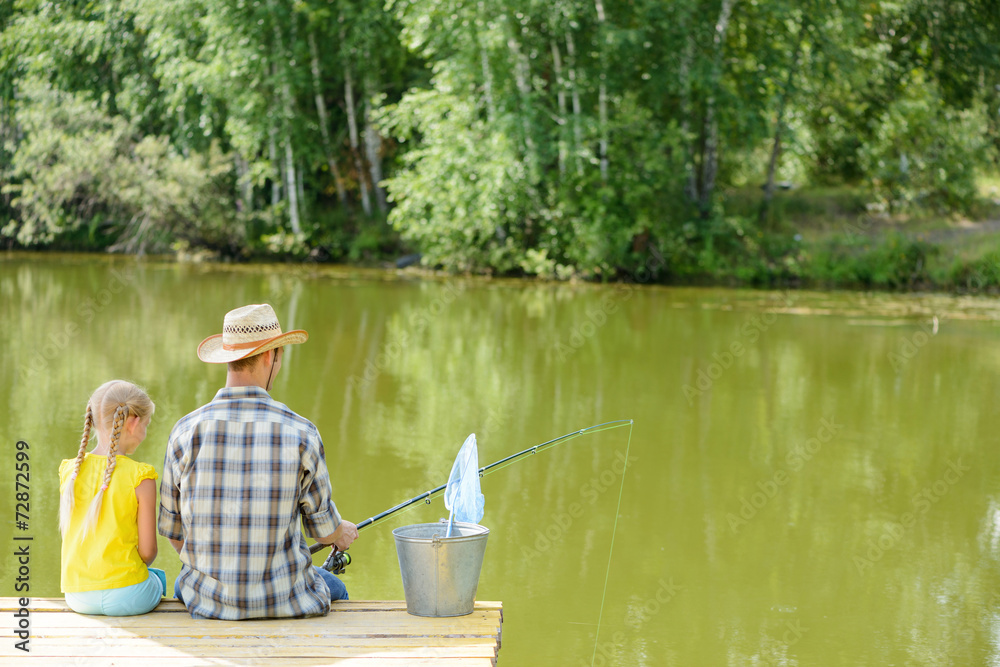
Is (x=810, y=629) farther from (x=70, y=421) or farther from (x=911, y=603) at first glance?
(x=70, y=421)

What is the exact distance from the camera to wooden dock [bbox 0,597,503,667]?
284cm

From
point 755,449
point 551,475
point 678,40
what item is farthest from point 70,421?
point 678,40

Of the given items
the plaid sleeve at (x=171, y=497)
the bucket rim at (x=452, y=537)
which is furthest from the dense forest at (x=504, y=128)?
the plaid sleeve at (x=171, y=497)

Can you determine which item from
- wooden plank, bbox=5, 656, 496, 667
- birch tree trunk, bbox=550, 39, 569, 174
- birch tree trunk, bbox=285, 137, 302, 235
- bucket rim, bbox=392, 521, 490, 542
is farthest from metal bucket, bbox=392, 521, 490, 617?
birch tree trunk, bbox=285, 137, 302, 235

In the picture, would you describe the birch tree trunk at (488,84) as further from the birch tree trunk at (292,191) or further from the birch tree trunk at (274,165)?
the birch tree trunk at (292,191)

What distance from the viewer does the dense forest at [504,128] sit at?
20594mm

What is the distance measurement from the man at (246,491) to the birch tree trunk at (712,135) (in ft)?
59.8

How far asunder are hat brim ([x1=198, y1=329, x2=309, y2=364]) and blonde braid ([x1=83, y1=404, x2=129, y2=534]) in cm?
28

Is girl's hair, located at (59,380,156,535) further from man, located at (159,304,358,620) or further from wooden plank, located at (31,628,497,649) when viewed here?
wooden plank, located at (31,628,497,649)

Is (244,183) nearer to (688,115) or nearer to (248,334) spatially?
(688,115)

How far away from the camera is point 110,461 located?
305cm

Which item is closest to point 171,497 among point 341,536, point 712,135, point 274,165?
point 341,536

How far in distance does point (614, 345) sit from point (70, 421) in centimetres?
686

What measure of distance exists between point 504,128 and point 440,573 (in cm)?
1740
